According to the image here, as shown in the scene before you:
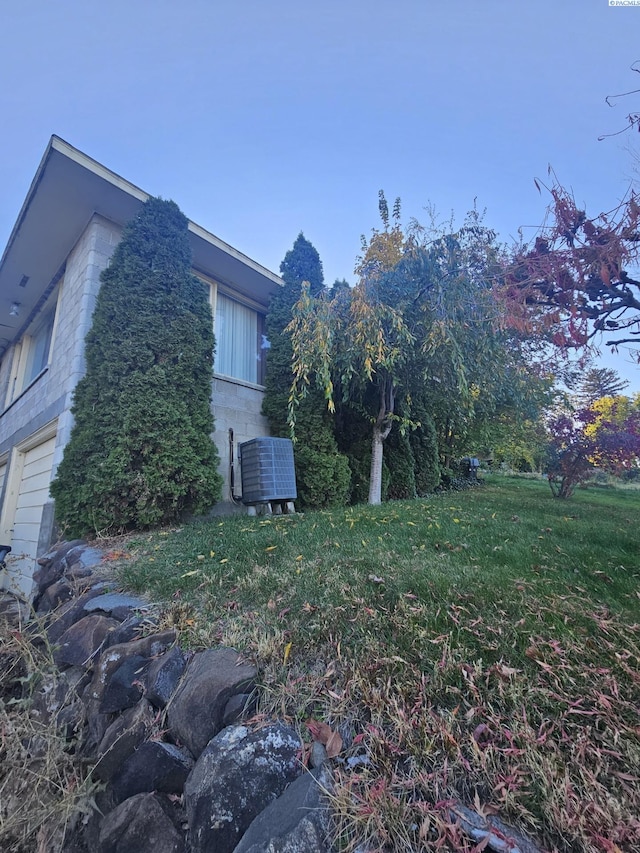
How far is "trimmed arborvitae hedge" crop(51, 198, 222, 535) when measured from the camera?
401 cm

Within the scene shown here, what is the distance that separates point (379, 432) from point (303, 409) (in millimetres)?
1211

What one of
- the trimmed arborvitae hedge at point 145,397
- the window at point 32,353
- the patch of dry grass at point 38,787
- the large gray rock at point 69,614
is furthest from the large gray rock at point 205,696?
the window at point 32,353

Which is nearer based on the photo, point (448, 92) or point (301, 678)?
point (301, 678)

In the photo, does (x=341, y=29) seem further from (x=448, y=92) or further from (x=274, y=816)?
(x=274, y=816)

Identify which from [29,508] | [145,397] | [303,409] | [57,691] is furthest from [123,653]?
[29,508]

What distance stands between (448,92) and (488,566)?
6190 mm

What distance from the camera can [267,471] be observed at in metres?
5.10

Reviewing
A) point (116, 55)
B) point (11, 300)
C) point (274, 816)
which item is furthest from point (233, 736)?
point (11, 300)

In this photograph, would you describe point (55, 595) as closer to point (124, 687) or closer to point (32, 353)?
point (124, 687)

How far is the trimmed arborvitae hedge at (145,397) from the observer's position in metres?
4.01

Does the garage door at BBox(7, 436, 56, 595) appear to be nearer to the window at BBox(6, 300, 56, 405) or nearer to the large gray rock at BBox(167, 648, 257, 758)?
the window at BBox(6, 300, 56, 405)

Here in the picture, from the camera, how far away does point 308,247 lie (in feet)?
22.5

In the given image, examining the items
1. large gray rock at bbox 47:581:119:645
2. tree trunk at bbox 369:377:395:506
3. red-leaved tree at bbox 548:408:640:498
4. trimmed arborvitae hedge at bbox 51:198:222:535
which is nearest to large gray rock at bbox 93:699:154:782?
large gray rock at bbox 47:581:119:645

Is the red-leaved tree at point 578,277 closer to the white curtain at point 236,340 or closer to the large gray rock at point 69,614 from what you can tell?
the large gray rock at point 69,614
